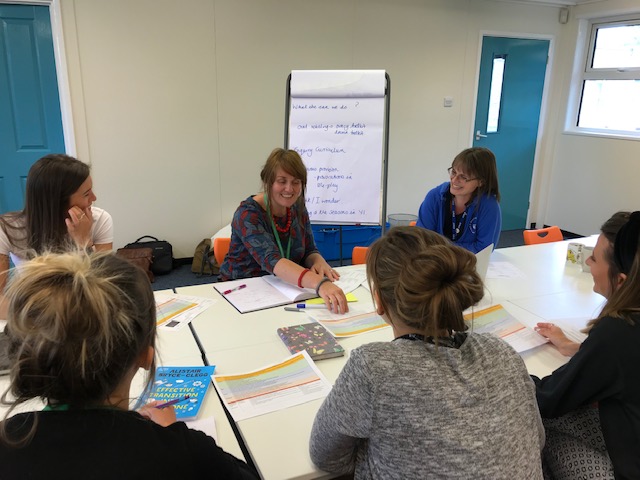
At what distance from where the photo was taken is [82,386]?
2.47 ft

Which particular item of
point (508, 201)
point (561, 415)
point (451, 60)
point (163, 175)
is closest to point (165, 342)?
point (561, 415)

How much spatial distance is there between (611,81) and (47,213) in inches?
209

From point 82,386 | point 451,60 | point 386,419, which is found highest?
point 451,60

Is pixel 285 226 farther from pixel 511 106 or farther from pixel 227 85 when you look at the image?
pixel 511 106

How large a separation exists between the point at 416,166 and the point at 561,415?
3872mm

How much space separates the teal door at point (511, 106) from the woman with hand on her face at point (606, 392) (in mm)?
4091

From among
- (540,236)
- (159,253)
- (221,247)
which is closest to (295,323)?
(221,247)

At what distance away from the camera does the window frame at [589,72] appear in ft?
15.6

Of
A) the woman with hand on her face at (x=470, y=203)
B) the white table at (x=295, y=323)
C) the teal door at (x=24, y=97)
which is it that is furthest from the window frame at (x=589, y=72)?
the teal door at (x=24, y=97)

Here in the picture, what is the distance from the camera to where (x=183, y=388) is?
133cm

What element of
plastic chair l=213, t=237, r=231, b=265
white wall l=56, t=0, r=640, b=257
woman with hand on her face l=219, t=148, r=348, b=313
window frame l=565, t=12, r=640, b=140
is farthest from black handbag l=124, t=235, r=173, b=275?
window frame l=565, t=12, r=640, b=140

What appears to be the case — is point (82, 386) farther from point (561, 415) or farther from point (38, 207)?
point (38, 207)

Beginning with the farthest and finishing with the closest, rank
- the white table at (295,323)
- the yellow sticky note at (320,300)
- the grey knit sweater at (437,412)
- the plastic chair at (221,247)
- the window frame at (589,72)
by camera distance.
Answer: the window frame at (589,72), the plastic chair at (221,247), the yellow sticky note at (320,300), the white table at (295,323), the grey knit sweater at (437,412)

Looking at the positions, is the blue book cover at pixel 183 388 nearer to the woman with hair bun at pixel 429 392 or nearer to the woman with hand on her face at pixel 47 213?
the woman with hair bun at pixel 429 392
